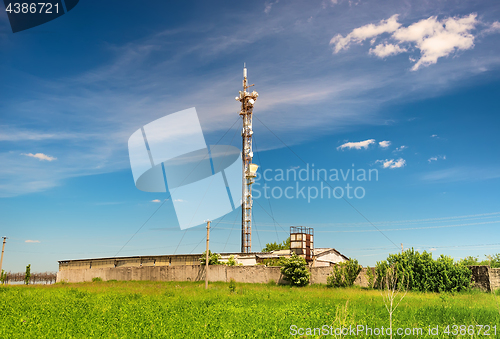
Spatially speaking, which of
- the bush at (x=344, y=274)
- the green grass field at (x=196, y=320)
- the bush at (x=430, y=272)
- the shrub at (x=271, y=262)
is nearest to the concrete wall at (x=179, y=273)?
the bush at (x=344, y=274)

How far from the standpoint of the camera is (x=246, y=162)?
5038 centimetres

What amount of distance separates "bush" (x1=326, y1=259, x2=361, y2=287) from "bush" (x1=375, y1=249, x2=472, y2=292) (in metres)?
3.04

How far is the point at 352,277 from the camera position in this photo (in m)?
32.9

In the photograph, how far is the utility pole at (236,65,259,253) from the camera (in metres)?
47.9

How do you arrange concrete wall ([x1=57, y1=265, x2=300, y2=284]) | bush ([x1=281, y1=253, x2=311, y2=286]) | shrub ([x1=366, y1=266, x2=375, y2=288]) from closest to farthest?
shrub ([x1=366, y1=266, x2=375, y2=288]), bush ([x1=281, y1=253, x2=311, y2=286]), concrete wall ([x1=57, y1=265, x2=300, y2=284])

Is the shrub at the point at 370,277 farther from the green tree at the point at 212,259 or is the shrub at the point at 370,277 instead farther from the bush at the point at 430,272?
the green tree at the point at 212,259

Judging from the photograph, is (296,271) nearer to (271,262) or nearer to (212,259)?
(271,262)

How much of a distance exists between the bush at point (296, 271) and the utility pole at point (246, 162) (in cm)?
1194

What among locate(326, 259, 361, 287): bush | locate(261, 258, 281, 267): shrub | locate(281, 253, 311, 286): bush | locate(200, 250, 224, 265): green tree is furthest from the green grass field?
locate(261, 258, 281, 267): shrub

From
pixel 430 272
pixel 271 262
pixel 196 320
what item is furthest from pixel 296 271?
pixel 196 320

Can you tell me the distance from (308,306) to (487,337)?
8.05 meters

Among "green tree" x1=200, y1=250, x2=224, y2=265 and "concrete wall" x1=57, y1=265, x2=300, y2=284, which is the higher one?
"green tree" x1=200, y1=250, x2=224, y2=265

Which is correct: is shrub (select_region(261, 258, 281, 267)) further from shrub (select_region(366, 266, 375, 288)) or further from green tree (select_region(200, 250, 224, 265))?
shrub (select_region(366, 266, 375, 288))

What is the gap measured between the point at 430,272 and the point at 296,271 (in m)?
12.7
